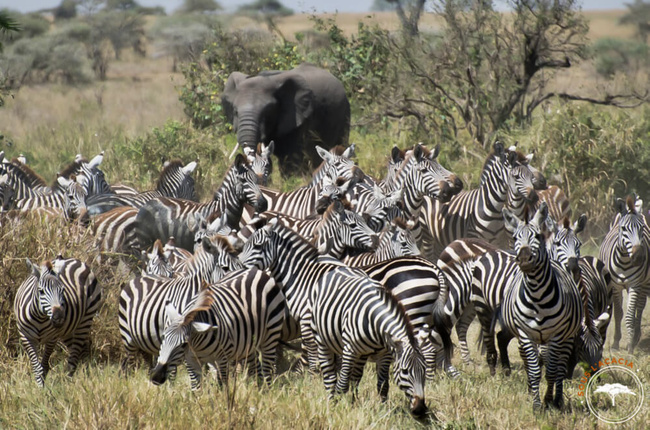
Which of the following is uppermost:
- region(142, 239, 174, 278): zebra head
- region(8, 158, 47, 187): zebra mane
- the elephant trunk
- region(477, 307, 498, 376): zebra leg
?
region(142, 239, 174, 278): zebra head

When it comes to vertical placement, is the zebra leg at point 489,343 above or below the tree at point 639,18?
above

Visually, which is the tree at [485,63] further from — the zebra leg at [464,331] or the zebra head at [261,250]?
the zebra head at [261,250]

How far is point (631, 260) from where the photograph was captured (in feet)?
29.7

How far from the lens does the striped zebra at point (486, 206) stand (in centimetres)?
999

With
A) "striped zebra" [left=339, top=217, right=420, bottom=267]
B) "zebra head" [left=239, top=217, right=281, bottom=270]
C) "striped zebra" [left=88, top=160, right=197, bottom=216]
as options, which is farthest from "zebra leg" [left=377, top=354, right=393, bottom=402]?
"striped zebra" [left=88, top=160, right=197, bottom=216]

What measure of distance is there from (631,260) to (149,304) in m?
5.14

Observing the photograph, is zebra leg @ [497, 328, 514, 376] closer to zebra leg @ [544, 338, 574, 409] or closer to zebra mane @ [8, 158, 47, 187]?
zebra leg @ [544, 338, 574, 409]

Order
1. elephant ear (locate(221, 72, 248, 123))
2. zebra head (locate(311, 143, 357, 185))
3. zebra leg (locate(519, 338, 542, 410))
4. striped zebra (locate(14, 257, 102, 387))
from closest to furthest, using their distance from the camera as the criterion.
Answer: zebra leg (locate(519, 338, 542, 410)), striped zebra (locate(14, 257, 102, 387)), zebra head (locate(311, 143, 357, 185)), elephant ear (locate(221, 72, 248, 123))

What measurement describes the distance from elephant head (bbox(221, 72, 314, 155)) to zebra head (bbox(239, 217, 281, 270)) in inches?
349

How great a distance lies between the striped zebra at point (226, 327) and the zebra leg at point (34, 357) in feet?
4.14

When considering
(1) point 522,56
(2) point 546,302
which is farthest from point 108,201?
(1) point 522,56

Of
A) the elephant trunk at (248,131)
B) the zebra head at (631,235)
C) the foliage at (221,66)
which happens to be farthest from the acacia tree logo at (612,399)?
the foliage at (221,66)

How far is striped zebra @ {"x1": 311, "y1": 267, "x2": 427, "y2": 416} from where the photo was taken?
18.4 feet

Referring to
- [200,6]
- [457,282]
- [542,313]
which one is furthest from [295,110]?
[200,6]
